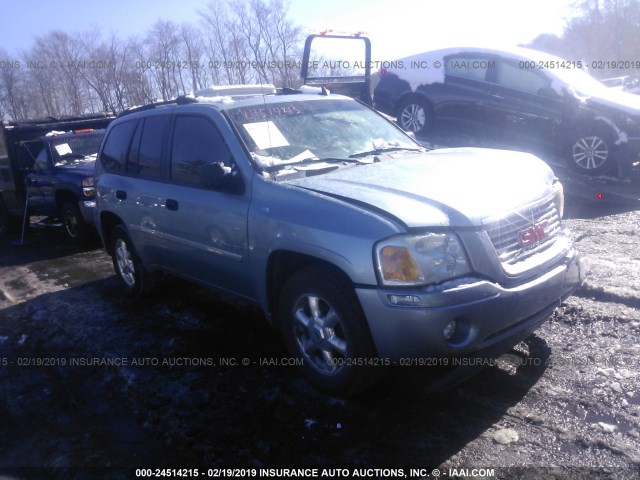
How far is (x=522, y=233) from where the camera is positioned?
3412mm

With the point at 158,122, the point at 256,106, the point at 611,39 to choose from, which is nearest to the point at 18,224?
the point at 158,122

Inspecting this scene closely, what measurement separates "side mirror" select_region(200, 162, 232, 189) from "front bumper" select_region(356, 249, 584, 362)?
4.37 feet

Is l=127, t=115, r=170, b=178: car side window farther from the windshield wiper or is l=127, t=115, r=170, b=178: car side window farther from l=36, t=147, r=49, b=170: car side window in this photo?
l=36, t=147, r=49, b=170: car side window

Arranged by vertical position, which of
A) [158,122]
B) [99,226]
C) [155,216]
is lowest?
[99,226]

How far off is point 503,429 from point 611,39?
45.6 meters

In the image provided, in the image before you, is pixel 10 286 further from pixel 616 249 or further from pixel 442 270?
pixel 616 249

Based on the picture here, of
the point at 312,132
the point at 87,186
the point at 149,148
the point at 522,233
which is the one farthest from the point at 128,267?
the point at 522,233

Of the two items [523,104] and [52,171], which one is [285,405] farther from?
[52,171]

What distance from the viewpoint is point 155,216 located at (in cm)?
502

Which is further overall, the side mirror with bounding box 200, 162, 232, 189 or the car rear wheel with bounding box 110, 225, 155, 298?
the car rear wheel with bounding box 110, 225, 155, 298

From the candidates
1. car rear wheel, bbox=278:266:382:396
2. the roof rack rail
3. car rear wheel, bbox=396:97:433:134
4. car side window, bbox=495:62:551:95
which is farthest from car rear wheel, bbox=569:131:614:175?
car rear wheel, bbox=278:266:382:396

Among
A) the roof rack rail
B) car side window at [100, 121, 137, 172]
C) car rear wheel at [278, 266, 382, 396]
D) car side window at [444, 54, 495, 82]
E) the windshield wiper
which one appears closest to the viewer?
car rear wheel at [278, 266, 382, 396]

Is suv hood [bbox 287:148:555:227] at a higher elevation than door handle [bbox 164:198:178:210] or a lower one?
higher

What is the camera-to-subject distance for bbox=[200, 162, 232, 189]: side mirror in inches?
153
